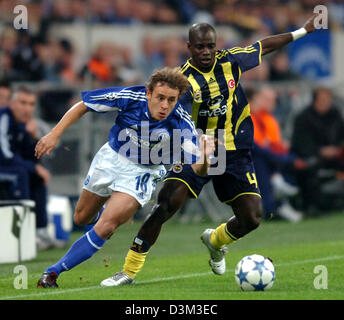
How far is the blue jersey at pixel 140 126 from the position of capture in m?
7.91

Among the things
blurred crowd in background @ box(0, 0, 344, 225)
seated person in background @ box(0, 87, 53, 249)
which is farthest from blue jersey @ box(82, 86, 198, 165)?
blurred crowd in background @ box(0, 0, 344, 225)

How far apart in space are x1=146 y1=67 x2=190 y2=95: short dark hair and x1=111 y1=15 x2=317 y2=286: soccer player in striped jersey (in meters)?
0.41

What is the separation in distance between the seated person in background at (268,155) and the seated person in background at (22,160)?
4316 mm

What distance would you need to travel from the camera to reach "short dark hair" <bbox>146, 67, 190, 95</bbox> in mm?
7770

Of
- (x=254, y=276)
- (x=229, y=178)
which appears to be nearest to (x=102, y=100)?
(x=229, y=178)

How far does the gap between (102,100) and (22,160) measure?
4.46 metres

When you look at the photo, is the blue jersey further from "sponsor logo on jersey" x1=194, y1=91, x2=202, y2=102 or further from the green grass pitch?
the green grass pitch

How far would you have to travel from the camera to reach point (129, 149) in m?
8.00

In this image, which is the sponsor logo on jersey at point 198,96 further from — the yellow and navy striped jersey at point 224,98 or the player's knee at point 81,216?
the player's knee at point 81,216

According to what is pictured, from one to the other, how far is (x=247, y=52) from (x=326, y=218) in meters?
7.61

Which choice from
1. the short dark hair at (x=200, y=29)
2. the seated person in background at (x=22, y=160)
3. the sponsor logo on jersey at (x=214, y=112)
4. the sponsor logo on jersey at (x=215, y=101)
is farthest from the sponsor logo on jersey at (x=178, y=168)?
the seated person in background at (x=22, y=160)

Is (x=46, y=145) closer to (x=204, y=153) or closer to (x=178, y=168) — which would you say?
(x=204, y=153)

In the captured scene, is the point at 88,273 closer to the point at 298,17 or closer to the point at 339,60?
the point at 339,60

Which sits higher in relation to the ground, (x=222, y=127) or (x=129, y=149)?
(x=222, y=127)
